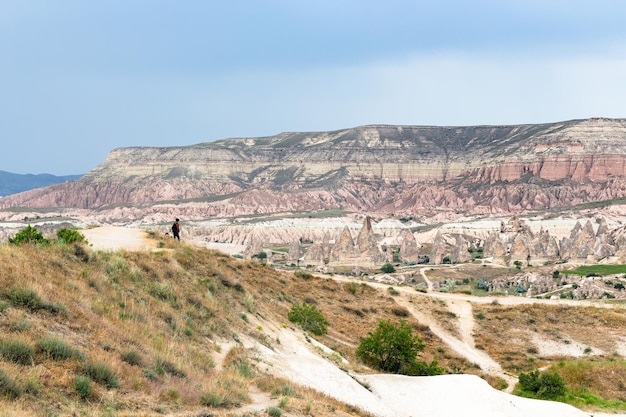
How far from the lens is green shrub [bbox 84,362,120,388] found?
32.5ft

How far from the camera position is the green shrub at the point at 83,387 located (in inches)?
365

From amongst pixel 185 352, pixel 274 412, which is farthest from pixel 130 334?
pixel 274 412

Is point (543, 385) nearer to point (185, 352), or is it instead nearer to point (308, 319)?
point (308, 319)

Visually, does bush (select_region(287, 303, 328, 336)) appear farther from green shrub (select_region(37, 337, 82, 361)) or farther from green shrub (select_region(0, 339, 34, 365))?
green shrub (select_region(0, 339, 34, 365))

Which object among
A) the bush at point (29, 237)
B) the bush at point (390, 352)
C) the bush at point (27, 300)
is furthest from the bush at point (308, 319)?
the bush at point (27, 300)

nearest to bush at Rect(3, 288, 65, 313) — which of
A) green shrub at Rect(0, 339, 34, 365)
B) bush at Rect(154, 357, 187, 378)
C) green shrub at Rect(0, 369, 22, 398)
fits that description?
green shrub at Rect(0, 339, 34, 365)

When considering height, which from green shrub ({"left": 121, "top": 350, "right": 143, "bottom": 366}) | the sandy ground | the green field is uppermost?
green shrub ({"left": 121, "top": 350, "right": 143, "bottom": 366})

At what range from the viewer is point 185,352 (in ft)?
44.8

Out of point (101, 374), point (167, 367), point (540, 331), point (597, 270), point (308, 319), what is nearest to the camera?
point (101, 374)

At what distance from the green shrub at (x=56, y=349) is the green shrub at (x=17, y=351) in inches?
10.6

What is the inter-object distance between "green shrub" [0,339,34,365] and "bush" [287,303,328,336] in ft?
56.9

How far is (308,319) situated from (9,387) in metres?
19.3

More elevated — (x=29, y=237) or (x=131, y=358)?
(x=29, y=237)

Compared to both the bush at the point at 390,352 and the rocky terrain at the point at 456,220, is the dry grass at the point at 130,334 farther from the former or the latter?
the rocky terrain at the point at 456,220
